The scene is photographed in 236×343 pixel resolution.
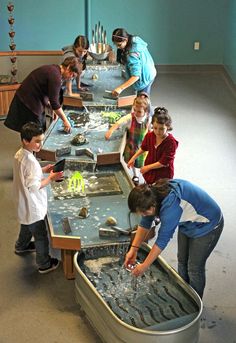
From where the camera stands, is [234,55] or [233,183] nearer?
[233,183]

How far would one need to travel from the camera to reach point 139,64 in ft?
17.9

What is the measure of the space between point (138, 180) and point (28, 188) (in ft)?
5.22

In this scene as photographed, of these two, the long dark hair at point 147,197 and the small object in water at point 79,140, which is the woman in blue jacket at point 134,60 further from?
the long dark hair at point 147,197

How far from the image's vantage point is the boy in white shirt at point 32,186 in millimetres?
3748

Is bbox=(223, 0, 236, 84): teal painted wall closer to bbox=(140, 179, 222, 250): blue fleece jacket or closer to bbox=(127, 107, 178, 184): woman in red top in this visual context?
bbox=(127, 107, 178, 184): woman in red top

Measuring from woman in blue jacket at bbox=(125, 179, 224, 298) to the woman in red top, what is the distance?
0.84 meters

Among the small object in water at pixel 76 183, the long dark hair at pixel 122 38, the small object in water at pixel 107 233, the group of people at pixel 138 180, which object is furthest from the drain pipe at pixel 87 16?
the small object in water at pixel 107 233

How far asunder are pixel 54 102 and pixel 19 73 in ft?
8.50

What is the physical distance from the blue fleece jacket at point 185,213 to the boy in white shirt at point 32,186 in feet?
2.69

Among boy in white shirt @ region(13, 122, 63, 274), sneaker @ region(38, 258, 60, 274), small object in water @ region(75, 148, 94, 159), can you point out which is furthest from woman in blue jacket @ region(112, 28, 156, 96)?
sneaker @ region(38, 258, 60, 274)

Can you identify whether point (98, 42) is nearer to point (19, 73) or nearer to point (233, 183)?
point (19, 73)

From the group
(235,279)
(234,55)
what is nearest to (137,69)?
(235,279)

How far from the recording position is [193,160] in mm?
6012

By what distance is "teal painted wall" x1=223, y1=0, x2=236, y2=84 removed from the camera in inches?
321
